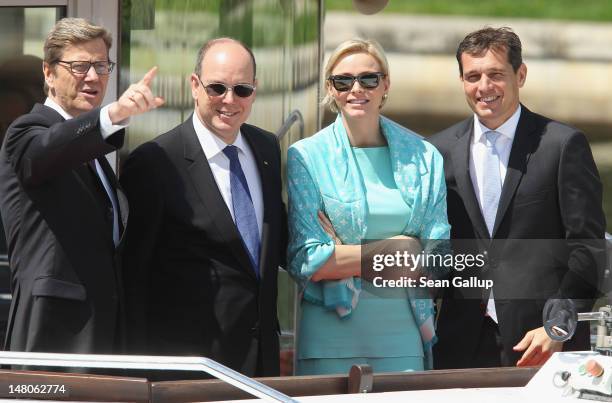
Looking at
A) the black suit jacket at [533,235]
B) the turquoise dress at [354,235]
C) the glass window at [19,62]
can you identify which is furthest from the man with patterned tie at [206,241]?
the glass window at [19,62]

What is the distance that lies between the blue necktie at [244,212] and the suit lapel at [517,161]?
87cm

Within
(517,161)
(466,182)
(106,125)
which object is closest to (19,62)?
(106,125)

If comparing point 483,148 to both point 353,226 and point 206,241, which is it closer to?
point 353,226

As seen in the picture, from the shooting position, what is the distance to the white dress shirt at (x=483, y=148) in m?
4.31

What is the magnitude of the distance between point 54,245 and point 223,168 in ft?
2.16

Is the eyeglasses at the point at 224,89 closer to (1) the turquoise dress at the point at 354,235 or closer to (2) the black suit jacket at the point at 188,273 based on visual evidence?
(2) the black suit jacket at the point at 188,273

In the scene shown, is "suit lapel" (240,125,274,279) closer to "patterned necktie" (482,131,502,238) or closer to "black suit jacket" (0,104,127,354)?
"black suit jacket" (0,104,127,354)

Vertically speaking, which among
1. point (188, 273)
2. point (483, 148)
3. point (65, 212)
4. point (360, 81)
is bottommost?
point (188, 273)

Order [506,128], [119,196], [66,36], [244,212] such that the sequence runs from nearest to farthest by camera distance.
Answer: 1. [66,36]
2. [119,196]
3. [244,212]
4. [506,128]

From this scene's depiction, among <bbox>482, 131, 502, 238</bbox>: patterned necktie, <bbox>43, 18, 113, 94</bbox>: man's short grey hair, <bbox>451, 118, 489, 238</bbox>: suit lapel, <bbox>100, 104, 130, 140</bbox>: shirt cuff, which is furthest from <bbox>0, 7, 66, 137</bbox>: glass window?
<bbox>482, 131, 502, 238</bbox>: patterned necktie

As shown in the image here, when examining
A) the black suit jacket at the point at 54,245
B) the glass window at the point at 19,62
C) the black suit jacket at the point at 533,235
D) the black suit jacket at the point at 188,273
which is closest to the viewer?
the black suit jacket at the point at 54,245

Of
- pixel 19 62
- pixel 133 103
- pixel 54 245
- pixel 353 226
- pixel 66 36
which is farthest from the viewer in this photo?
pixel 19 62

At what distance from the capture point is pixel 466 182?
430 centimetres

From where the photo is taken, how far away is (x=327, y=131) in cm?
422
